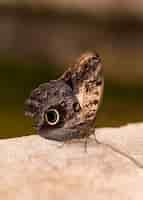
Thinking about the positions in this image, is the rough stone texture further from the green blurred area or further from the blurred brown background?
the blurred brown background

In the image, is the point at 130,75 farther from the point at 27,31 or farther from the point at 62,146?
the point at 62,146

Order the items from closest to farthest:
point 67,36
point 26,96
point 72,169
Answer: point 72,169
point 26,96
point 67,36

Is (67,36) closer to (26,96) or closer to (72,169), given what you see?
(26,96)

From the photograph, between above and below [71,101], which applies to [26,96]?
below

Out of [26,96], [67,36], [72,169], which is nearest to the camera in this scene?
[72,169]

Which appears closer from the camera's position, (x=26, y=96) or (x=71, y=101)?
(x=71, y=101)

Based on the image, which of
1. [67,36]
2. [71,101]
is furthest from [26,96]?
[71,101]

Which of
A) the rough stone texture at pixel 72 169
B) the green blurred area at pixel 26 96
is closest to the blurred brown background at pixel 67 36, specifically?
the green blurred area at pixel 26 96

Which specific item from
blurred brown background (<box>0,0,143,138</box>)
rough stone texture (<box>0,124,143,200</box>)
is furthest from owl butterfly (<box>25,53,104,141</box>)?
blurred brown background (<box>0,0,143,138</box>)

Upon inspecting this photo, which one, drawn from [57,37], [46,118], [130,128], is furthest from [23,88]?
[46,118]
